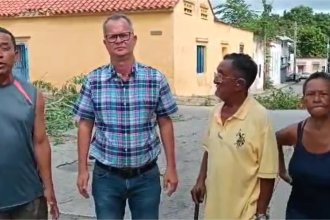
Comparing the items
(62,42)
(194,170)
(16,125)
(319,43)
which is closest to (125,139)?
(16,125)

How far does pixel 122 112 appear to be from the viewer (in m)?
3.00

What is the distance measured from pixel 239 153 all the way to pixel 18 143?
1.16 metres

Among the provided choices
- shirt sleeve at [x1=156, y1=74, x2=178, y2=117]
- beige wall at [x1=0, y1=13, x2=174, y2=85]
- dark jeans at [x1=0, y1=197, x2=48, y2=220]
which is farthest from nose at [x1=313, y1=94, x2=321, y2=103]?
beige wall at [x1=0, y1=13, x2=174, y2=85]

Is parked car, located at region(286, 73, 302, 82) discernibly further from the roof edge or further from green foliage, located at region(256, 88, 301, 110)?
green foliage, located at region(256, 88, 301, 110)

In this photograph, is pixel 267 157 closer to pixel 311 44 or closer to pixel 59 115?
pixel 59 115

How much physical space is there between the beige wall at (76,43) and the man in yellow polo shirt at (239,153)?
16238 millimetres

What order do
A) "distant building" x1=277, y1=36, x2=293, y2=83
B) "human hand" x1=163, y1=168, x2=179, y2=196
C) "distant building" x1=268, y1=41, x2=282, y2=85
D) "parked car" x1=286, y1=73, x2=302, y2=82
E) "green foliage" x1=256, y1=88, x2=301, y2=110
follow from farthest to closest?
"parked car" x1=286, y1=73, x2=302, y2=82, "distant building" x1=277, y1=36, x2=293, y2=83, "distant building" x1=268, y1=41, x2=282, y2=85, "green foliage" x1=256, y1=88, x2=301, y2=110, "human hand" x1=163, y1=168, x2=179, y2=196

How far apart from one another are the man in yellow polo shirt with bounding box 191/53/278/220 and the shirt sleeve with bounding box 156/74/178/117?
0.47 meters

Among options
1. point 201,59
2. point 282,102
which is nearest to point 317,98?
point 282,102

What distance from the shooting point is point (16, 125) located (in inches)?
105

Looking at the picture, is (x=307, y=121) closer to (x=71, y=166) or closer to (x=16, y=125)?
(x=16, y=125)

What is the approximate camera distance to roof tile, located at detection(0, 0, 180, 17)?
60.7 feet

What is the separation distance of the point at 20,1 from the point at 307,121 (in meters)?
20.1

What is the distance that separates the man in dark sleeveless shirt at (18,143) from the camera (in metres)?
2.65
